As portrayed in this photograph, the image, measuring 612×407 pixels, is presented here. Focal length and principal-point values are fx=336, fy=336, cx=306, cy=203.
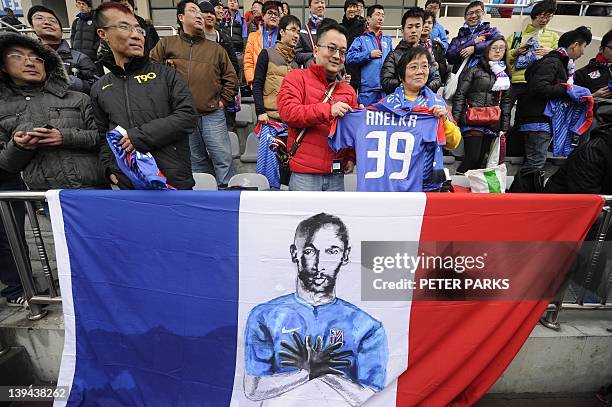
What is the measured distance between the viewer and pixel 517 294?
83.0 inches

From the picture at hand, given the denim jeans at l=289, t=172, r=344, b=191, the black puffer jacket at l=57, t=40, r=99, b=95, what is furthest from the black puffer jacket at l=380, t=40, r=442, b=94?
the black puffer jacket at l=57, t=40, r=99, b=95

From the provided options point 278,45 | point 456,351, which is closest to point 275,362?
point 456,351

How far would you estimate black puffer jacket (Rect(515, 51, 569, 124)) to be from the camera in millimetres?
4074

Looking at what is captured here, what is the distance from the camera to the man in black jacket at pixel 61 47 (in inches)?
141

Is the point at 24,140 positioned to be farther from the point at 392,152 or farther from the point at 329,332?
the point at 392,152

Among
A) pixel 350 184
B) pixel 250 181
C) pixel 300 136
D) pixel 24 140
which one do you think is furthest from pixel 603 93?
pixel 24 140

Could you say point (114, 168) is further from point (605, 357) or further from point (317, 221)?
point (605, 357)

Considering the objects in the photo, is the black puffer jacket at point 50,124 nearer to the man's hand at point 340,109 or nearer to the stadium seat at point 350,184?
the man's hand at point 340,109

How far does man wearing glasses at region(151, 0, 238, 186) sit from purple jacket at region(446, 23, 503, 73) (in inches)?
122

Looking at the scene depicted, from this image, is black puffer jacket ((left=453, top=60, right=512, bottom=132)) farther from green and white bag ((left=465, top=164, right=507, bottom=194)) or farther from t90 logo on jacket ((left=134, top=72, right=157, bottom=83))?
t90 logo on jacket ((left=134, top=72, right=157, bottom=83))

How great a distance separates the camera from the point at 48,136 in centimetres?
229

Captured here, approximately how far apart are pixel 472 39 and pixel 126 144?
182 inches

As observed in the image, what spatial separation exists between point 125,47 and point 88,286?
161cm

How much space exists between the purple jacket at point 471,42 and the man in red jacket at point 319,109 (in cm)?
265
